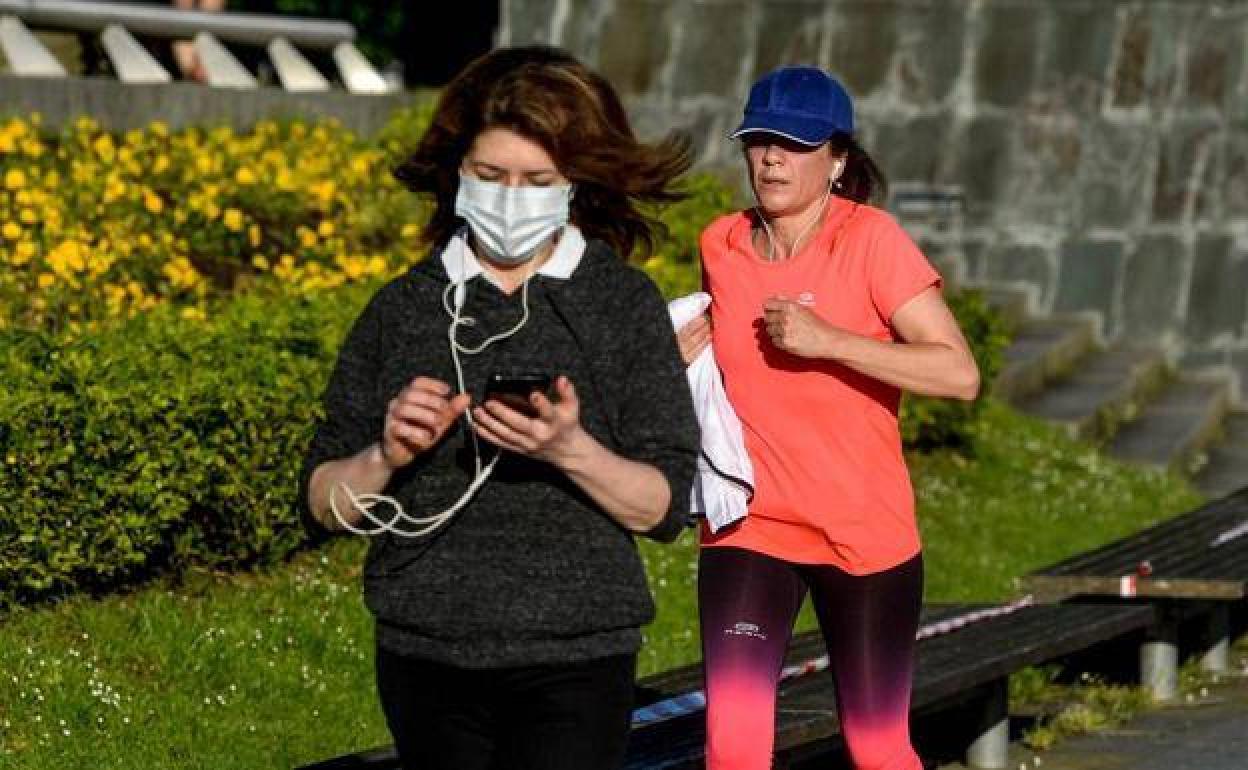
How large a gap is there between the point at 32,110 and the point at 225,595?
4.47m

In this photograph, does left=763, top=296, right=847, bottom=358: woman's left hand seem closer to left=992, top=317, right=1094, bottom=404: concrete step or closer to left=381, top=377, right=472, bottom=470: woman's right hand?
left=381, top=377, right=472, bottom=470: woman's right hand

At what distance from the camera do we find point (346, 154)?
505 inches

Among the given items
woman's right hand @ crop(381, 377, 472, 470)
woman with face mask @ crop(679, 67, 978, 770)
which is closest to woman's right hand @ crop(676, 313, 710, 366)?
woman with face mask @ crop(679, 67, 978, 770)

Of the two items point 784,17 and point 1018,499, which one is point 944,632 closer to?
point 1018,499

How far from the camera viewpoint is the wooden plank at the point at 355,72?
49.0ft

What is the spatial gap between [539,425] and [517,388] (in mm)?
69

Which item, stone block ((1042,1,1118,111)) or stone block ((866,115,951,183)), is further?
stone block ((866,115,951,183))

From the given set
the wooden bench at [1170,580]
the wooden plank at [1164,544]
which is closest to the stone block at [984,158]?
the wooden plank at [1164,544]

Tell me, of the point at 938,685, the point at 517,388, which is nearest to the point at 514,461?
the point at 517,388

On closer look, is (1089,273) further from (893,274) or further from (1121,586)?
(893,274)

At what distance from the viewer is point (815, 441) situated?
563 cm

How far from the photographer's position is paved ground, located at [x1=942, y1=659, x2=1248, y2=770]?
819 centimetres

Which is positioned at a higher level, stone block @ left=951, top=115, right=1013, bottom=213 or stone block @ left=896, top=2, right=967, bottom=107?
stone block @ left=896, top=2, right=967, bottom=107

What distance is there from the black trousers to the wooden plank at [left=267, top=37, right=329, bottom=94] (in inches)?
405
